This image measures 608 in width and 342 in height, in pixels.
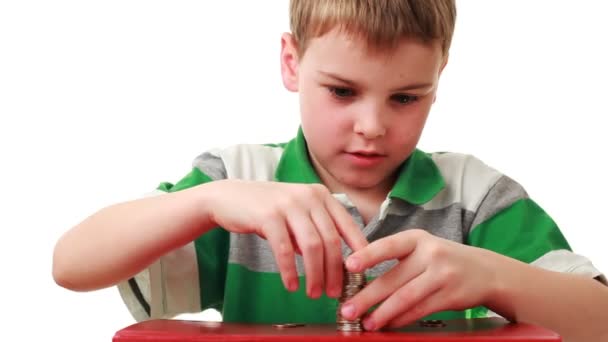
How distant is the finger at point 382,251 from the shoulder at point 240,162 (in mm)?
394

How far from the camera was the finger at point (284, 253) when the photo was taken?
35.0 inches

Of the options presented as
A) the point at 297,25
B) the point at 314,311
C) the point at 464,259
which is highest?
the point at 297,25

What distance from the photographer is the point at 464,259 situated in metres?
0.95

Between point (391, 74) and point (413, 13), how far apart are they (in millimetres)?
86

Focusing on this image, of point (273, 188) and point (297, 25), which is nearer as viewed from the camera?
point (273, 188)

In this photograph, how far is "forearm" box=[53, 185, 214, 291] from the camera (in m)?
0.99

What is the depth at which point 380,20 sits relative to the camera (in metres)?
1.12

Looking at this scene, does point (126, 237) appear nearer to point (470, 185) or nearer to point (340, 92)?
point (340, 92)

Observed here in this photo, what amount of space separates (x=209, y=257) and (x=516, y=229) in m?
0.39

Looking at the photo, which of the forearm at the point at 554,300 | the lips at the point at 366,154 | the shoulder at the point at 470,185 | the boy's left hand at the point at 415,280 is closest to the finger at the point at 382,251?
the boy's left hand at the point at 415,280

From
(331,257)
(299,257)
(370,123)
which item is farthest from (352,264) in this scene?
(299,257)

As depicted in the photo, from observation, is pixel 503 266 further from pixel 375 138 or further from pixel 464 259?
pixel 375 138

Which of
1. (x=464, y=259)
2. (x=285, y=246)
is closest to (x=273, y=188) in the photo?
(x=285, y=246)

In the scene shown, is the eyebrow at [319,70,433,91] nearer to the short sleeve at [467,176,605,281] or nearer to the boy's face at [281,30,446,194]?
the boy's face at [281,30,446,194]
